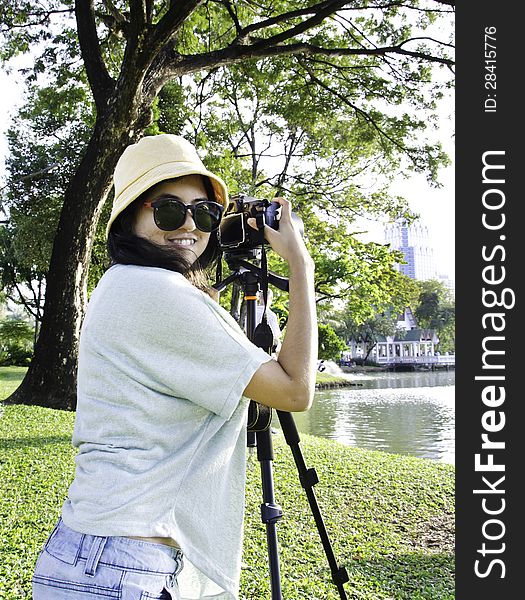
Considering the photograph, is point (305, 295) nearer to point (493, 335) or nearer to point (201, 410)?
point (201, 410)

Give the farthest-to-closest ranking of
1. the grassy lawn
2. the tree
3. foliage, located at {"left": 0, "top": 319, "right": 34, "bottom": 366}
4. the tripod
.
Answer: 1. foliage, located at {"left": 0, "top": 319, "right": 34, "bottom": 366}
2. the tree
3. the grassy lawn
4. the tripod

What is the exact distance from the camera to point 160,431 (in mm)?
1070

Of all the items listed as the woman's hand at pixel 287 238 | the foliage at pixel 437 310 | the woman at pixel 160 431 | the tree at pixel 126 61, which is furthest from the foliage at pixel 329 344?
the woman at pixel 160 431

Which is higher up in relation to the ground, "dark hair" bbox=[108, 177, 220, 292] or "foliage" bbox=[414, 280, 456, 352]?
"foliage" bbox=[414, 280, 456, 352]

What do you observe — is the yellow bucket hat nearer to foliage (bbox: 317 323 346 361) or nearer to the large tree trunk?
the large tree trunk

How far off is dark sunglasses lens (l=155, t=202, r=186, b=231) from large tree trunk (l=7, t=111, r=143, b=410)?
6508 mm

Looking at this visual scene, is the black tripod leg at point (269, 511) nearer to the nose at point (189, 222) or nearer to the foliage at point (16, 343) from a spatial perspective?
the nose at point (189, 222)

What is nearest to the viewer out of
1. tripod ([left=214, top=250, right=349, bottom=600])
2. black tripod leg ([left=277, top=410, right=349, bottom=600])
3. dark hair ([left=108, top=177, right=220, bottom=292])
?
dark hair ([left=108, top=177, right=220, bottom=292])

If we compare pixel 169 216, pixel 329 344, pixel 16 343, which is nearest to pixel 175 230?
pixel 169 216

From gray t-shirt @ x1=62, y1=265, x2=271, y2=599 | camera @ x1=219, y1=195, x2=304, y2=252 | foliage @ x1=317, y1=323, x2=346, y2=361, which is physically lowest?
gray t-shirt @ x1=62, y1=265, x2=271, y2=599

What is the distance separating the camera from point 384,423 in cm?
1059

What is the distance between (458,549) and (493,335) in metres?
0.79

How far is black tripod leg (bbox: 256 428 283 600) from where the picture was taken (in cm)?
181

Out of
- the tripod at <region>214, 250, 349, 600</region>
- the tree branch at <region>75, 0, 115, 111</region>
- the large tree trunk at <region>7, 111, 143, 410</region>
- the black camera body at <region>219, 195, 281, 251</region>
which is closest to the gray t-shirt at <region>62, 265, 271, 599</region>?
the black camera body at <region>219, 195, 281, 251</region>
